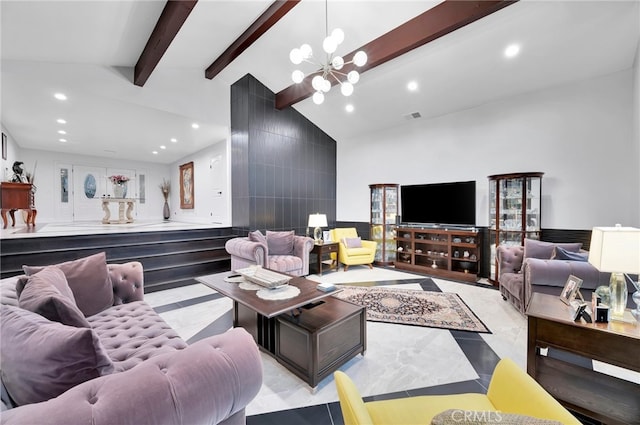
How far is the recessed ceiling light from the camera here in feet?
10.8

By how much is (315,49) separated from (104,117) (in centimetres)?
423

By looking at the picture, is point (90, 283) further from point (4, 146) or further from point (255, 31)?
point (4, 146)

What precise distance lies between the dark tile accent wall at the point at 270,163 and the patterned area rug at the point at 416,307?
2.35 meters

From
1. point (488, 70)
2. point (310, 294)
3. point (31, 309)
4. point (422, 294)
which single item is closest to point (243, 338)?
point (31, 309)

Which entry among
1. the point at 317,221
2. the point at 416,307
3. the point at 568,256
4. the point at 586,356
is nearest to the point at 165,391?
the point at 586,356

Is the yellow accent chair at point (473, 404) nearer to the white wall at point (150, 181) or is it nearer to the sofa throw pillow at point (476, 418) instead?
the sofa throw pillow at point (476, 418)

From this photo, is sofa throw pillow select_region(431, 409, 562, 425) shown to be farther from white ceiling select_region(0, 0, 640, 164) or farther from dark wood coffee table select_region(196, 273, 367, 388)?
white ceiling select_region(0, 0, 640, 164)

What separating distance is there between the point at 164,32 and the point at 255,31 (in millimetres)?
1159

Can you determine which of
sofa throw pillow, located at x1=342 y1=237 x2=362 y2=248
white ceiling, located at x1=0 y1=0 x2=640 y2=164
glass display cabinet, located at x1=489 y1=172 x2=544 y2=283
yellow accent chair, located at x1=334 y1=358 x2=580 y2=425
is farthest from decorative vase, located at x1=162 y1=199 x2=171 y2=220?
yellow accent chair, located at x1=334 y1=358 x2=580 y2=425

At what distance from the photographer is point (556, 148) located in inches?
152

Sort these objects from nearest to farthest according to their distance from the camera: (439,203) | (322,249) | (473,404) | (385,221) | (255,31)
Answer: (473,404), (255,31), (439,203), (322,249), (385,221)

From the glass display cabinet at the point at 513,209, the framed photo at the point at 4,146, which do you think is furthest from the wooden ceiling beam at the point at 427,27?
the framed photo at the point at 4,146

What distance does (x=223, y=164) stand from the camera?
247 inches

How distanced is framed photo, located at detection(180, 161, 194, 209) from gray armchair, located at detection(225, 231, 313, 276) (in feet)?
14.4
